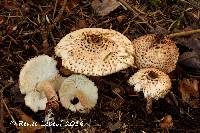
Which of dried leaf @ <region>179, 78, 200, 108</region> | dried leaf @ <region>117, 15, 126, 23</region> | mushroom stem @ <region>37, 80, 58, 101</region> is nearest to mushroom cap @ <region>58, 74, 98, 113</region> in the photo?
mushroom stem @ <region>37, 80, 58, 101</region>

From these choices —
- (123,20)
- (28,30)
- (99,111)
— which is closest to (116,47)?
(99,111)

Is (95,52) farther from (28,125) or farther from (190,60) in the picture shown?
(190,60)

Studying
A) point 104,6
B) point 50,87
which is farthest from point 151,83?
point 104,6

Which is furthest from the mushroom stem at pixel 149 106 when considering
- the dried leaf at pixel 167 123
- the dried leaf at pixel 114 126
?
the dried leaf at pixel 114 126

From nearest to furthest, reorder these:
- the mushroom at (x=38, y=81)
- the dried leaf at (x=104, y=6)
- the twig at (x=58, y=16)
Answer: the mushroom at (x=38, y=81), the twig at (x=58, y=16), the dried leaf at (x=104, y=6)

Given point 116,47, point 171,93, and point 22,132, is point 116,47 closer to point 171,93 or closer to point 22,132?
point 171,93

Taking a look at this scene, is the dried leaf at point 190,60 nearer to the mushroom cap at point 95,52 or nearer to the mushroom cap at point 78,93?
the mushroom cap at point 95,52
